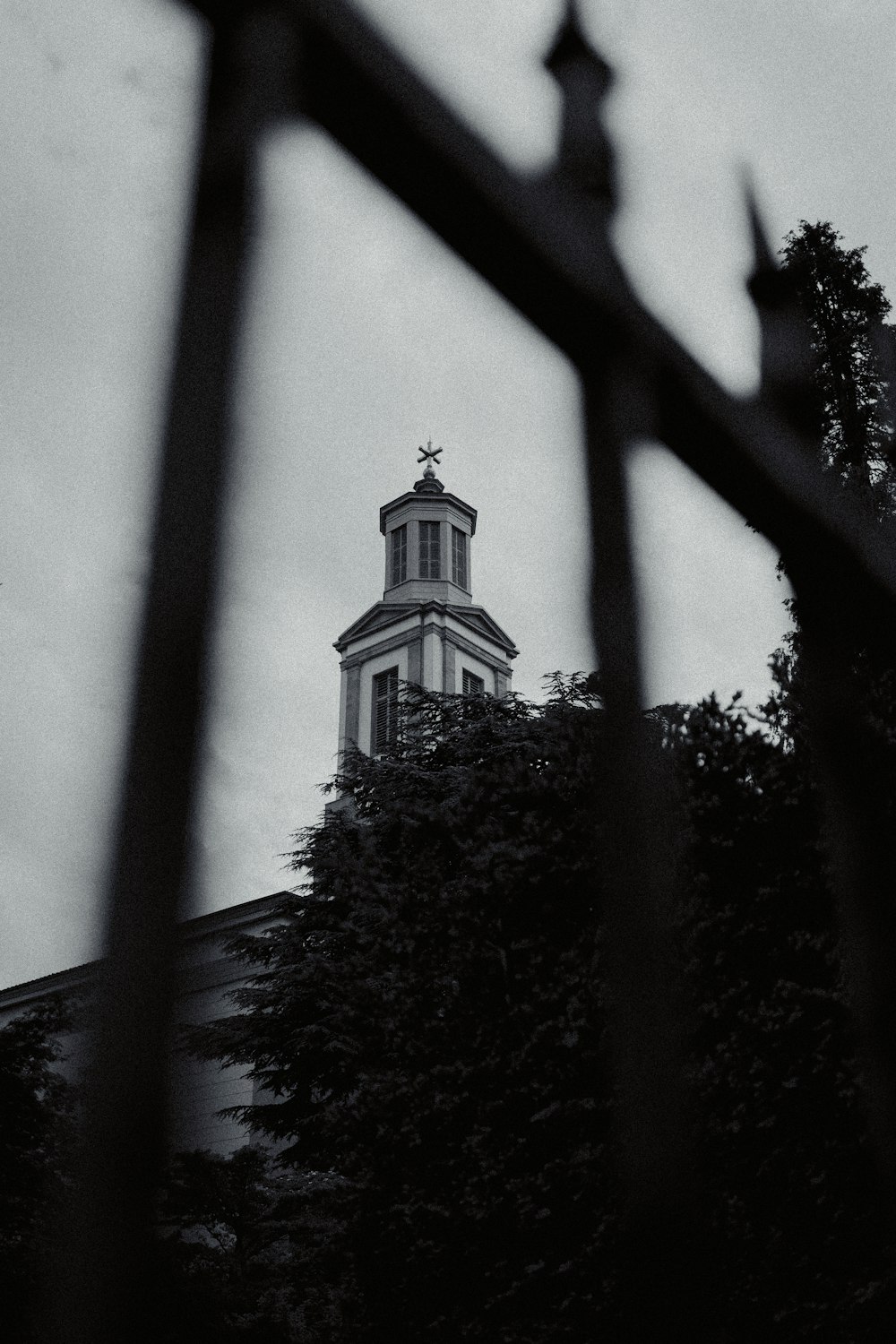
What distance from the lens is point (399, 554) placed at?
42.7 m

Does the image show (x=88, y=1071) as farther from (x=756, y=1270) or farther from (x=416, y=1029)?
(x=416, y=1029)

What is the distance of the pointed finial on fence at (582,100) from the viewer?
1392mm

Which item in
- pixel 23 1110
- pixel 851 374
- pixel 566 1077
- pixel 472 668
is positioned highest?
pixel 472 668

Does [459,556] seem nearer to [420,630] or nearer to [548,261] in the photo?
[420,630]

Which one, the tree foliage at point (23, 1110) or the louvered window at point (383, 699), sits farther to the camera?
the louvered window at point (383, 699)

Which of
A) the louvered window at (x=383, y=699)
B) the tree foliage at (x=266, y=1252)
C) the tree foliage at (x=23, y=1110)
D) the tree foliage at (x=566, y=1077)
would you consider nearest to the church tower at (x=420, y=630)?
the louvered window at (x=383, y=699)

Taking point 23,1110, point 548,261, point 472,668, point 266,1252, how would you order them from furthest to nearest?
point 472,668
point 266,1252
point 23,1110
point 548,261

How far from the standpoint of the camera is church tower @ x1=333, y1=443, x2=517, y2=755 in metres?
37.6

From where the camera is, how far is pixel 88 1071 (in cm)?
78

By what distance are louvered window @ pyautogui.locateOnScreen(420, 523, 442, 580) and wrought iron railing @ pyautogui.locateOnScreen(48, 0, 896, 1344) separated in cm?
3979

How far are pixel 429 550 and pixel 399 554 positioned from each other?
3.96 ft

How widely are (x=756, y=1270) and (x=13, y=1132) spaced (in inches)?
322

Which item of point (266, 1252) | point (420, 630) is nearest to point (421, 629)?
point (420, 630)

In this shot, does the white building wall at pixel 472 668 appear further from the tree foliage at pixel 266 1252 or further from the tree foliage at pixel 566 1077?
the tree foliage at pixel 566 1077
